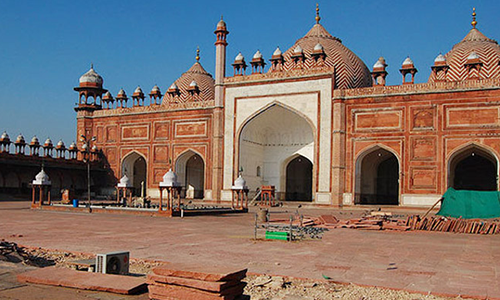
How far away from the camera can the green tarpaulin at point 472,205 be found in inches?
482

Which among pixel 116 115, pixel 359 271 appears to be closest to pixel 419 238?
pixel 359 271

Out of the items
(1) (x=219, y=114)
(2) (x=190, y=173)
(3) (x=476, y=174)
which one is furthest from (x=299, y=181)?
(3) (x=476, y=174)

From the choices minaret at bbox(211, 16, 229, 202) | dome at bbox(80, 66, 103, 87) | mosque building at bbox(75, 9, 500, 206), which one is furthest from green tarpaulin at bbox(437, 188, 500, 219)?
dome at bbox(80, 66, 103, 87)

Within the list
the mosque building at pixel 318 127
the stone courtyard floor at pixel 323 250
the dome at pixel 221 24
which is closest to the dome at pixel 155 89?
the mosque building at pixel 318 127

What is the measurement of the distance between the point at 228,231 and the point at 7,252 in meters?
5.06

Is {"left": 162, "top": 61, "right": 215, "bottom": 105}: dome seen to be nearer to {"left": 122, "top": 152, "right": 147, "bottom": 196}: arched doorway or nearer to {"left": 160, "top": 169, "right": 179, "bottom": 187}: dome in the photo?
{"left": 122, "top": 152, "right": 147, "bottom": 196}: arched doorway

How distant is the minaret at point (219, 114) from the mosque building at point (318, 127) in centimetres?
5

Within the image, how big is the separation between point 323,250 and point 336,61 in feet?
62.0

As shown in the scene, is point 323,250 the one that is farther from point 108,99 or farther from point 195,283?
point 108,99

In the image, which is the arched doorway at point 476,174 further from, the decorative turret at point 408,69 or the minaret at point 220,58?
the minaret at point 220,58

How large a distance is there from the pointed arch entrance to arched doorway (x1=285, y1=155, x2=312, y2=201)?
1.44 ft

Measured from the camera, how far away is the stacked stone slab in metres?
3.79

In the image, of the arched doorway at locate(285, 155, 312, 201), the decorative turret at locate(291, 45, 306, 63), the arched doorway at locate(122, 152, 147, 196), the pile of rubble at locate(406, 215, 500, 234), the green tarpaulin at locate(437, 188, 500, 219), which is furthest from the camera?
the arched doorway at locate(122, 152, 147, 196)

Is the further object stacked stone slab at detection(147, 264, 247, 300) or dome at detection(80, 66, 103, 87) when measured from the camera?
dome at detection(80, 66, 103, 87)
